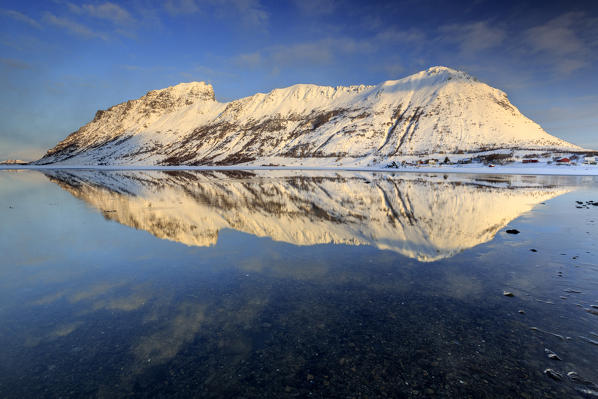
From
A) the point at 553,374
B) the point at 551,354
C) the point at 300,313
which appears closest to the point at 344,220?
the point at 300,313

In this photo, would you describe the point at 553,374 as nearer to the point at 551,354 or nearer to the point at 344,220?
the point at 551,354

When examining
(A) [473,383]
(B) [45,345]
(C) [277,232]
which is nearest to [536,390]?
(A) [473,383]

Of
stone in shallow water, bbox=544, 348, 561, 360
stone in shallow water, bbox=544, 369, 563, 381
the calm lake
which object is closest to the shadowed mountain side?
the calm lake

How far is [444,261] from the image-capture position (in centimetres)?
1088

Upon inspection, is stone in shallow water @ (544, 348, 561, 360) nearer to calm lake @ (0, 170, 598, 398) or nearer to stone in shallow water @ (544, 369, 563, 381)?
calm lake @ (0, 170, 598, 398)

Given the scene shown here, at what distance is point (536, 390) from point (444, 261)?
6.29 meters

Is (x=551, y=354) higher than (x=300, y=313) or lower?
lower

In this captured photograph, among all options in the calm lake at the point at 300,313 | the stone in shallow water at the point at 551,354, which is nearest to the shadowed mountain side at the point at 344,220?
the calm lake at the point at 300,313

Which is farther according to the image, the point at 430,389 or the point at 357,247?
the point at 357,247

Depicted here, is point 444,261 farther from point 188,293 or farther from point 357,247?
point 188,293

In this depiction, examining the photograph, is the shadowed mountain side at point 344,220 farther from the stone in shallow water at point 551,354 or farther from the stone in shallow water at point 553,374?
the stone in shallow water at point 553,374

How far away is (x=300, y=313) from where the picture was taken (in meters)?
7.24

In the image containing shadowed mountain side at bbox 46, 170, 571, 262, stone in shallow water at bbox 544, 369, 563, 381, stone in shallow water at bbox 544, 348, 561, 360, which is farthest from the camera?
shadowed mountain side at bbox 46, 170, 571, 262

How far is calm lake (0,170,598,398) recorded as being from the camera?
5098mm
